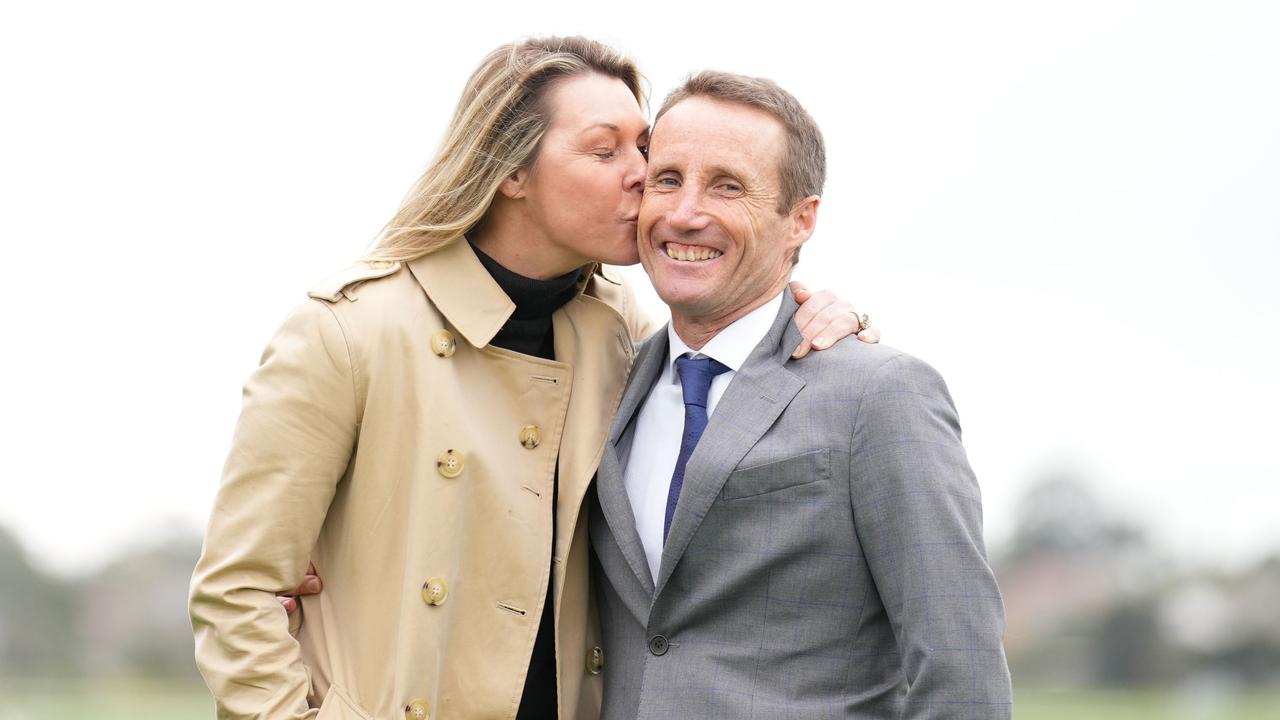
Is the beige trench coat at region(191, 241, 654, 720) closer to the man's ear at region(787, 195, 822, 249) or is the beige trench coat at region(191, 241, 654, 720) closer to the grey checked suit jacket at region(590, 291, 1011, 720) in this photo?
the grey checked suit jacket at region(590, 291, 1011, 720)

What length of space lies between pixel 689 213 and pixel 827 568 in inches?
40.8

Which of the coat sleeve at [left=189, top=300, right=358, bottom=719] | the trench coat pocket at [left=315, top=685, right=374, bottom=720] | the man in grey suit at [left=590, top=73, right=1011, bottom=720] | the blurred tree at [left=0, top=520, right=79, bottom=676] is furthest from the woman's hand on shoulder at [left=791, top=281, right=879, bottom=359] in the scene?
the blurred tree at [left=0, top=520, right=79, bottom=676]

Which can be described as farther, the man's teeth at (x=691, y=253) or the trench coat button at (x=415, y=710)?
the man's teeth at (x=691, y=253)

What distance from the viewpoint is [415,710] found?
396 centimetres

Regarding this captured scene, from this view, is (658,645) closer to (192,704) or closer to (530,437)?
(530,437)

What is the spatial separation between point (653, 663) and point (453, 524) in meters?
0.65

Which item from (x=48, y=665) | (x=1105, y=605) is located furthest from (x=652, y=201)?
(x=1105, y=605)

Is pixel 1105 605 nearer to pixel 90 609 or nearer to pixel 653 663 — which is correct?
pixel 90 609

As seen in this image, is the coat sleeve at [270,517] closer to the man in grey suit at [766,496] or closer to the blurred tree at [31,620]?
the man in grey suit at [766,496]

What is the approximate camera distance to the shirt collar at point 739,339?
13.5ft

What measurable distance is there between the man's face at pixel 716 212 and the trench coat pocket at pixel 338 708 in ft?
4.51

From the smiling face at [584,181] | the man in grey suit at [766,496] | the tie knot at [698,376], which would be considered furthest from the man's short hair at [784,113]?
the tie knot at [698,376]

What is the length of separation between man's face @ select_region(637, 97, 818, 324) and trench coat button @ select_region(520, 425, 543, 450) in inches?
20.5

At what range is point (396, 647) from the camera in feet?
13.1
